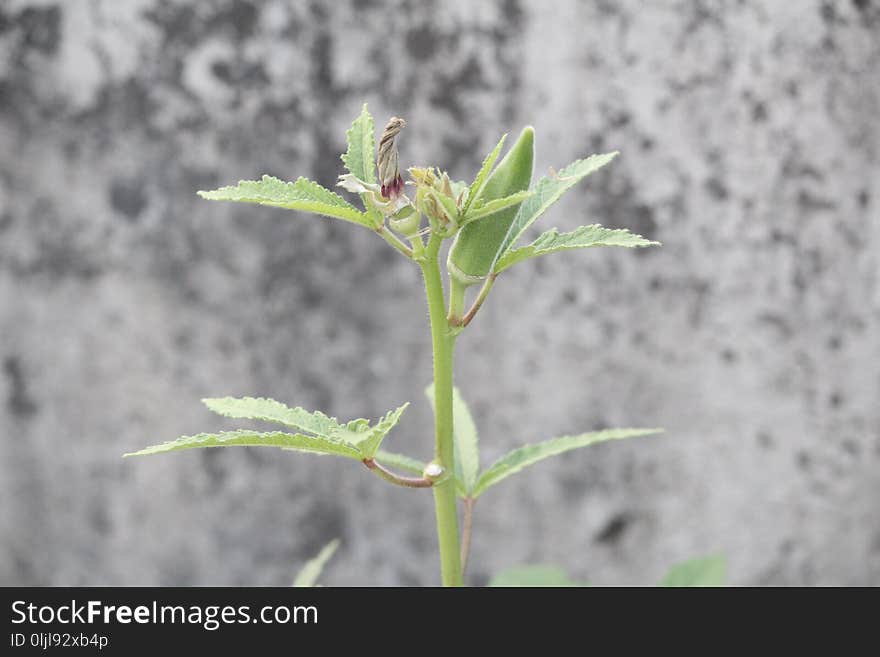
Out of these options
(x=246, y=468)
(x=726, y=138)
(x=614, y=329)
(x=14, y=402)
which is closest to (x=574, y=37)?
(x=726, y=138)

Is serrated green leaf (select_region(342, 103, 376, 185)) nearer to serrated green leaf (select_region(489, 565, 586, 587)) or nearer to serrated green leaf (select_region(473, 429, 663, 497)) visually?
serrated green leaf (select_region(473, 429, 663, 497))

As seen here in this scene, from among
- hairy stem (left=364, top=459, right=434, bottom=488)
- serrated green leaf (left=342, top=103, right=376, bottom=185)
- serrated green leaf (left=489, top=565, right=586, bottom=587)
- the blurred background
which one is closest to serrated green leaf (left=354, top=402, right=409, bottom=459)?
hairy stem (left=364, top=459, right=434, bottom=488)

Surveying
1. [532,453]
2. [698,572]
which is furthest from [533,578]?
[532,453]

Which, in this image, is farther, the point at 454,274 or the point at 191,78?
the point at 191,78

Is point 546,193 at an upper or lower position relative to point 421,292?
lower

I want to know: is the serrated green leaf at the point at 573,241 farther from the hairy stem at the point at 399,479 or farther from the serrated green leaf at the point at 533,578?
the serrated green leaf at the point at 533,578

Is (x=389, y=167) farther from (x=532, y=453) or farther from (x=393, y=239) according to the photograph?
(x=532, y=453)

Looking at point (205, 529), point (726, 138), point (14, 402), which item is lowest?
point (205, 529)

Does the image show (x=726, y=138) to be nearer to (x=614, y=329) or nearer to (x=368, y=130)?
(x=614, y=329)
